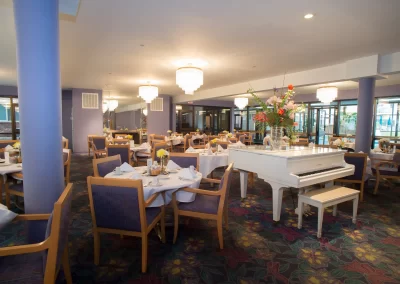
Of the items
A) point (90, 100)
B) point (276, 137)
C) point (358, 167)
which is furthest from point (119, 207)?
point (90, 100)

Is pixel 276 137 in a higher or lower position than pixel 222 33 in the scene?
lower

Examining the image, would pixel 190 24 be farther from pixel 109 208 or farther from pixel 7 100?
pixel 7 100

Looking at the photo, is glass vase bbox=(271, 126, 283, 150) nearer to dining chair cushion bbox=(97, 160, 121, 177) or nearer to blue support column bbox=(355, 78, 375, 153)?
dining chair cushion bbox=(97, 160, 121, 177)

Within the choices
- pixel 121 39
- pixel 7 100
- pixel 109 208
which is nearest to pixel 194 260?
pixel 109 208

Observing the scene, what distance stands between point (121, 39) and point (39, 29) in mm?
2501

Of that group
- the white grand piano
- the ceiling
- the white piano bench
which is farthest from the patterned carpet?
the ceiling

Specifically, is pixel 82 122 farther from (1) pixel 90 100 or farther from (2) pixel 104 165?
(2) pixel 104 165

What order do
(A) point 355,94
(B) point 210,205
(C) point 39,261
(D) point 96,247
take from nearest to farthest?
(C) point 39,261 → (D) point 96,247 → (B) point 210,205 → (A) point 355,94

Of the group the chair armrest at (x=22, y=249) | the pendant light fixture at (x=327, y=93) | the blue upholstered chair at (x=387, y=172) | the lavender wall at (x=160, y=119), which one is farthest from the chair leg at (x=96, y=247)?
the lavender wall at (x=160, y=119)

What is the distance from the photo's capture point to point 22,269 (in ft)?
5.04

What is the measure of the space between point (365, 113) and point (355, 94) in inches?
185

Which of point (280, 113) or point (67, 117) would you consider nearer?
point (280, 113)

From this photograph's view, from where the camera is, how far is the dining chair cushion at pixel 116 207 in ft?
6.97

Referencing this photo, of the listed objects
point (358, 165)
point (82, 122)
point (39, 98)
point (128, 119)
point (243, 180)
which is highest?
point (128, 119)
